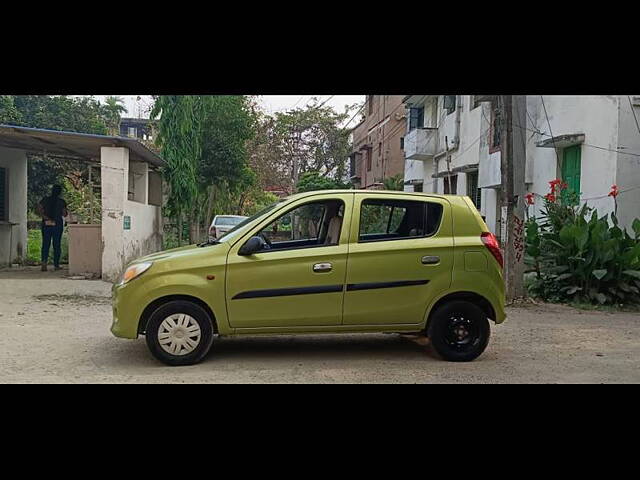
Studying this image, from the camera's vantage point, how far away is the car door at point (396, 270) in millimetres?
6066

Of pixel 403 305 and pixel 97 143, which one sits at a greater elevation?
pixel 97 143

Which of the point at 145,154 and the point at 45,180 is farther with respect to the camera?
the point at 45,180

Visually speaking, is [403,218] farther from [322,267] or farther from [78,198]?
[78,198]

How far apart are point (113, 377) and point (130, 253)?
700cm

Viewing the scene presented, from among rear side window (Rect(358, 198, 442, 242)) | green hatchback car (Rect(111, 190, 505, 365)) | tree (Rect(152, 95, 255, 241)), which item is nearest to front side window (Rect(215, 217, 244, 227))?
tree (Rect(152, 95, 255, 241))

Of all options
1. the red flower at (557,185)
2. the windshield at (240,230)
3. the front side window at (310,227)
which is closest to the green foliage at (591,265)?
the red flower at (557,185)

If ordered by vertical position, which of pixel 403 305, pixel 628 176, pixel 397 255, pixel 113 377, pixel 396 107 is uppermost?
pixel 396 107

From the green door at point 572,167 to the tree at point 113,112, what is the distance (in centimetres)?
2643

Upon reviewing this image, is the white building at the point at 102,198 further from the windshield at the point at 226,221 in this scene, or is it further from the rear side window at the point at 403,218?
the rear side window at the point at 403,218

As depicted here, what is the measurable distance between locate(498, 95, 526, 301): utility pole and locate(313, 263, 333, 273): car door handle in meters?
5.14

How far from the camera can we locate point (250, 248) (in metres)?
5.94

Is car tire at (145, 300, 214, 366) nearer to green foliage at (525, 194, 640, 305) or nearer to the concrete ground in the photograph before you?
the concrete ground

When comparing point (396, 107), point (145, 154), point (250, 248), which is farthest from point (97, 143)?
point (396, 107)

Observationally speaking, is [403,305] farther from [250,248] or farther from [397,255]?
[250,248]
